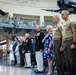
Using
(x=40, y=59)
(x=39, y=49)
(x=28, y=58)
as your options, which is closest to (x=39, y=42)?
(x=39, y=49)

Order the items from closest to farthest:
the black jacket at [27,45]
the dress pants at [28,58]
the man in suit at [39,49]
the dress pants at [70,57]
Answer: the dress pants at [70,57] < the man in suit at [39,49] < the dress pants at [28,58] < the black jacket at [27,45]

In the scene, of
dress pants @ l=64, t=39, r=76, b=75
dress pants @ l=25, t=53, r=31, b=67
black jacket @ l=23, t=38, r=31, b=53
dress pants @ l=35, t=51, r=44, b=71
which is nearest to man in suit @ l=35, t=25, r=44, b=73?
dress pants @ l=35, t=51, r=44, b=71

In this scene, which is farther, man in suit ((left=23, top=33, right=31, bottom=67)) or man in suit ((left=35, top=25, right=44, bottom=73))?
man in suit ((left=23, top=33, right=31, bottom=67))

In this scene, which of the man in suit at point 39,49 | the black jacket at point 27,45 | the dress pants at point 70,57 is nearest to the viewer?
the dress pants at point 70,57

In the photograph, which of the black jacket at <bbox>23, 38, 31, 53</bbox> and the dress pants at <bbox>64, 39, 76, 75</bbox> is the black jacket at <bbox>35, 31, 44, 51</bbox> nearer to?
the black jacket at <bbox>23, 38, 31, 53</bbox>

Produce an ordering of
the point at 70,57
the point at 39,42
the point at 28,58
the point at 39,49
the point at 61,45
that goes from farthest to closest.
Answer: the point at 28,58 < the point at 39,42 < the point at 39,49 < the point at 61,45 < the point at 70,57

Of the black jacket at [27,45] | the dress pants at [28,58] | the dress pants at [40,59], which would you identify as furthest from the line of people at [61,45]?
the black jacket at [27,45]

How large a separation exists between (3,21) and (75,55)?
2030 centimetres

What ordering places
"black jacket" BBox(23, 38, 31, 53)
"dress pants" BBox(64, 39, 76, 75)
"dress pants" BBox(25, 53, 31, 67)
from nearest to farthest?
"dress pants" BBox(64, 39, 76, 75)
"dress pants" BBox(25, 53, 31, 67)
"black jacket" BBox(23, 38, 31, 53)

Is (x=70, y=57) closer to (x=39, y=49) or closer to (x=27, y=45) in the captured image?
(x=39, y=49)

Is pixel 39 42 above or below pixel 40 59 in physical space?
above

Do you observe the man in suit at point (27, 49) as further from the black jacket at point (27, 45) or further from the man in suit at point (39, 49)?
the man in suit at point (39, 49)

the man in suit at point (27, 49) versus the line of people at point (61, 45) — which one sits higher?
the line of people at point (61, 45)

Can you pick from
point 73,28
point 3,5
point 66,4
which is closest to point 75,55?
point 73,28
